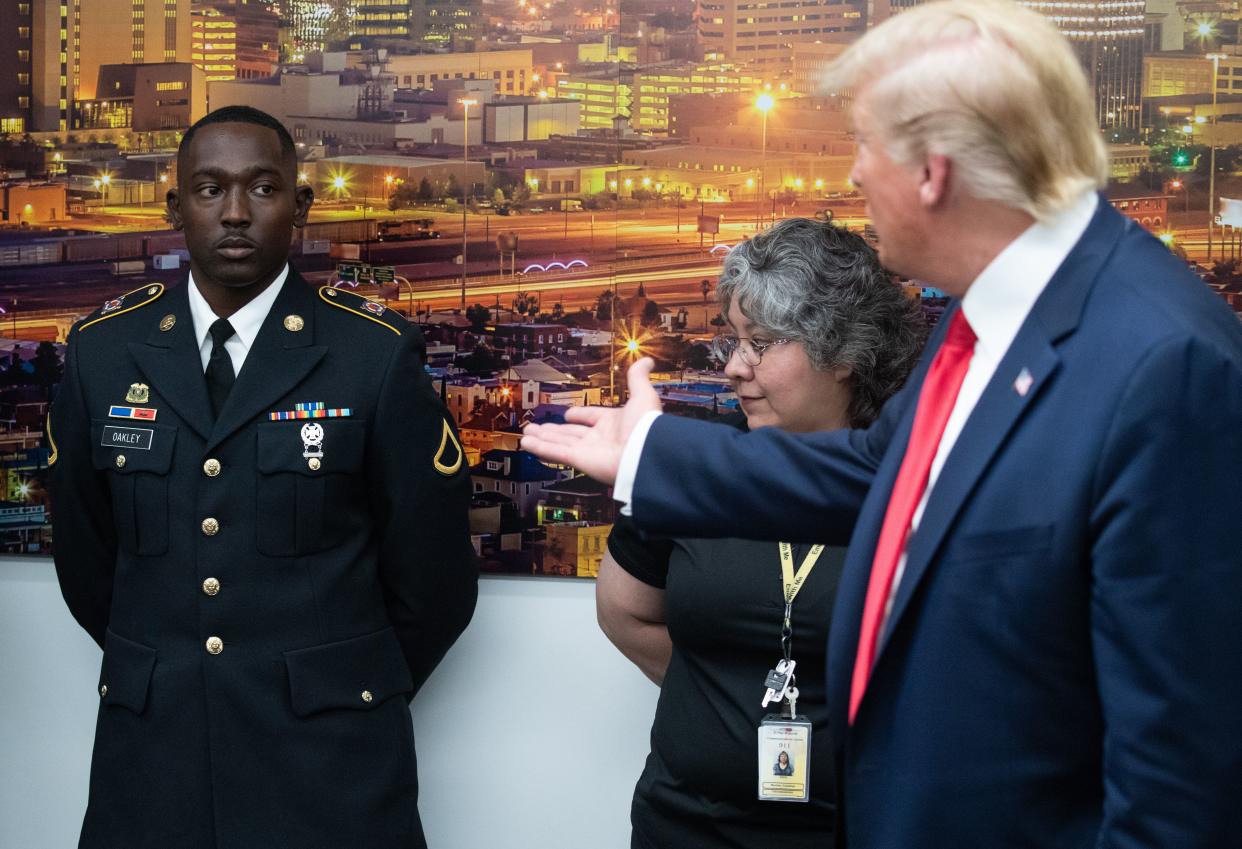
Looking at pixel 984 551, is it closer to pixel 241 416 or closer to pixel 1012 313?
pixel 1012 313

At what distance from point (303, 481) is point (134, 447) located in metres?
0.30

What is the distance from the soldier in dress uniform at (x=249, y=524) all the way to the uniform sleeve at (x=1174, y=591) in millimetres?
1481

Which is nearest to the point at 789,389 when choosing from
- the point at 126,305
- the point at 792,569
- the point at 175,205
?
the point at 792,569

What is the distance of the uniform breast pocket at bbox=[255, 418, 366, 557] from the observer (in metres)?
2.40

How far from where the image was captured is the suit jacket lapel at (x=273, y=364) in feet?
7.93

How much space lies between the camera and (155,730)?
2.44 m

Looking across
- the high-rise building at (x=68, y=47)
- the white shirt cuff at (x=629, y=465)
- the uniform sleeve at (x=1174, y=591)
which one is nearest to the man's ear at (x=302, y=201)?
the high-rise building at (x=68, y=47)

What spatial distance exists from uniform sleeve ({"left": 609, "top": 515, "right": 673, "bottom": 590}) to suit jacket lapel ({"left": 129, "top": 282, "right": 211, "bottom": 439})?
72 cm

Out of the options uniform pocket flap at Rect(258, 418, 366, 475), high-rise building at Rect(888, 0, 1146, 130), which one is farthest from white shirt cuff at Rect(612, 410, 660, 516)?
high-rise building at Rect(888, 0, 1146, 130)

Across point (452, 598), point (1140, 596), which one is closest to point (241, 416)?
point (452, 598)

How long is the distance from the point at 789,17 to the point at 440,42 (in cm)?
72

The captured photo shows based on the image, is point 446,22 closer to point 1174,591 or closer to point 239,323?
point 239,323

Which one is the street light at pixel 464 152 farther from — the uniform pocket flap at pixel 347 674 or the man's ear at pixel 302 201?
the uniform pocket flap at pixel 347 674

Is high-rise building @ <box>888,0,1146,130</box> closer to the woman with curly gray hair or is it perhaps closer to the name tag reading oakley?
the woman with curly gray hair
